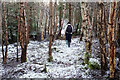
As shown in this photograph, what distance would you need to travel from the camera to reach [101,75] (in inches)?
204

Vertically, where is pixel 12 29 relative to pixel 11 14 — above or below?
below

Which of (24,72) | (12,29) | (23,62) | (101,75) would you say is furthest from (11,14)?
(101,75)

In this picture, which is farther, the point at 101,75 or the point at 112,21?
the point at 101,75

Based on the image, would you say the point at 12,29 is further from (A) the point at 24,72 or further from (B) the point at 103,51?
(B) the point at 103,51

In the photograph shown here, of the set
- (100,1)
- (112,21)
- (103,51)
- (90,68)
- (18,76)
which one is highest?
(100,1)

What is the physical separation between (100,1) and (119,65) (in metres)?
3.36

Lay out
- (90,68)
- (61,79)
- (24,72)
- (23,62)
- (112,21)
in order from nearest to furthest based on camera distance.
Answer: (112,21) → (61,79) → (90,68) → (24,72) → (23,62)

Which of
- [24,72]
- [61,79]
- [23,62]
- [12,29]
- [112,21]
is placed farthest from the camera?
[12,29]

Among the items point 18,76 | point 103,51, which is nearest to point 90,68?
point 103,51

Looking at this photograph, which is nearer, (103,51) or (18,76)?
(103,51)

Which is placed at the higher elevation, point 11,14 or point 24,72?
point 11,14

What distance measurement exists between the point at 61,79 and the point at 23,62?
3.62m

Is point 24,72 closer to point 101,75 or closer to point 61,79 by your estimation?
point 61,79

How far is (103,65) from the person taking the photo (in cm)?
536
